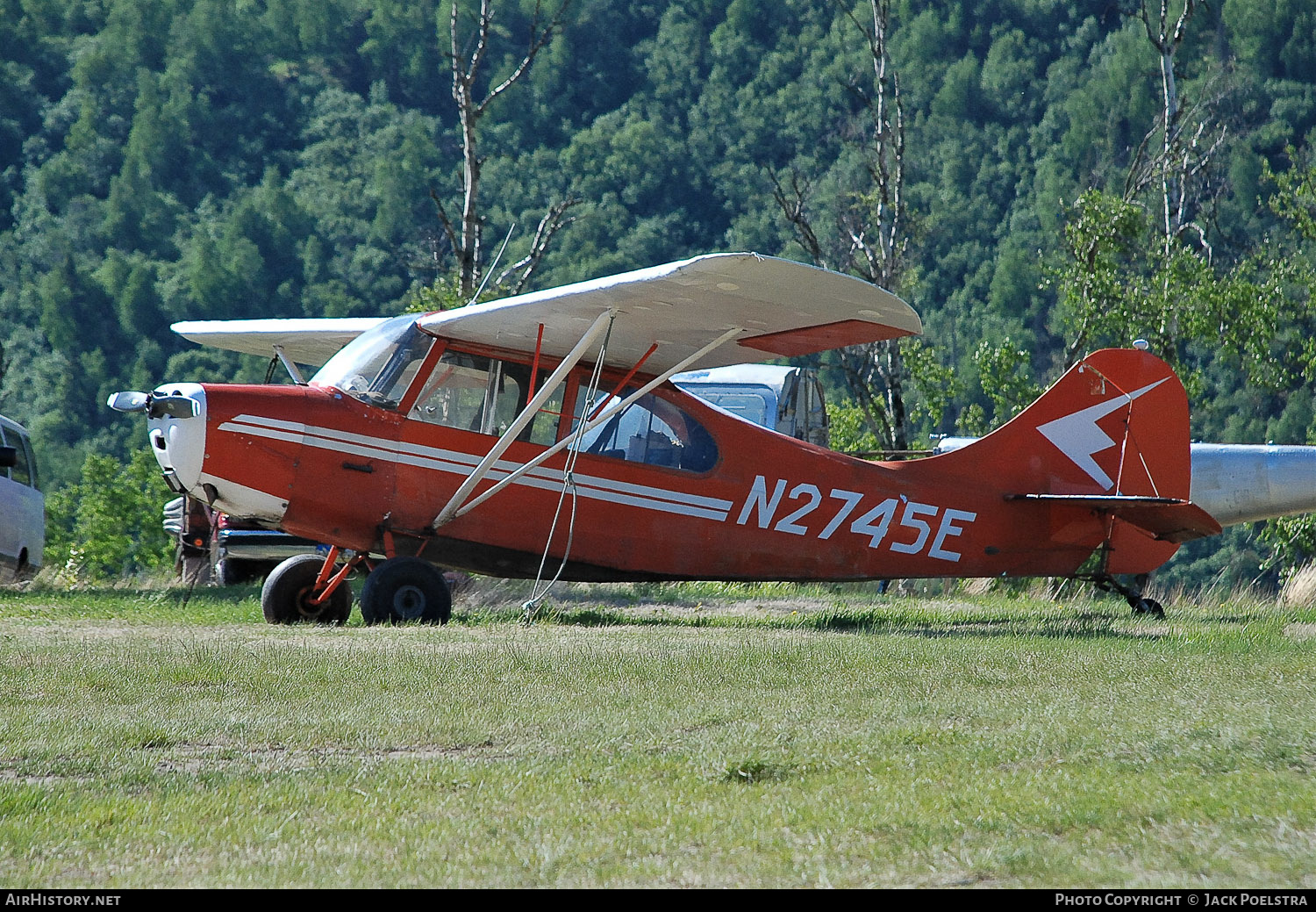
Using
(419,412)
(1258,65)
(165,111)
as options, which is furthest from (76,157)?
(419,412)

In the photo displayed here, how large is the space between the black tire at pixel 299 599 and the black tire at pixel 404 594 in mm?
639

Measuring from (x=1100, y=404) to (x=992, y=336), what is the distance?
2122 inches

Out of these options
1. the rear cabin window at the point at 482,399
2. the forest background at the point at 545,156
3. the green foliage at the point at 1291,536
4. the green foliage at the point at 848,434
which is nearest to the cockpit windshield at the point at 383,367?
the rear cabin window at the point at 482,399

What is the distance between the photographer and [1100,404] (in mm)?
12055

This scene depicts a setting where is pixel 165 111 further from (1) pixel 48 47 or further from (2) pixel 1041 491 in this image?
(2) pixel 1041 491

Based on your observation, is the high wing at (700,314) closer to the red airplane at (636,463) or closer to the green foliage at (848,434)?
the red airplane at (636,463)

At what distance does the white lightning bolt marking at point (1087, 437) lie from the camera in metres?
12.0

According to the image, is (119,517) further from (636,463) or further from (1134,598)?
(1134,598)

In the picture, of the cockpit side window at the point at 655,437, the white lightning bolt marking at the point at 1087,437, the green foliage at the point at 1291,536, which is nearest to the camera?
the cockpit side window at the point at 655,437

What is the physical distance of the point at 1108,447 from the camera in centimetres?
1203

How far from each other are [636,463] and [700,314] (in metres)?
1.38

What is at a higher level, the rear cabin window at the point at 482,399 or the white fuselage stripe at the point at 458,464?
the rear cabin window at the point at 482,399

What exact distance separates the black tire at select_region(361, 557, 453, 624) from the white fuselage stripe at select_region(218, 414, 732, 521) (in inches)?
31.8

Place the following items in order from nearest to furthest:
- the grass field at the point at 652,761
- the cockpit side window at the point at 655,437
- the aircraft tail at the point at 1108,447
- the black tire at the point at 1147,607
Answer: the grass field at the point at 652,761 → the cockpit side window at the point at 655,437 → the black tire at the point at 1147,607 → the aircraft tail at the point at 1108,447
